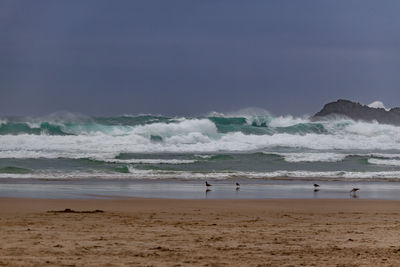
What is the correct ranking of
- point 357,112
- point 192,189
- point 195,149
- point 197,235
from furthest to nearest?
1. point 357,112
2. point 195,149
3. point 192,189
4. point 197,235

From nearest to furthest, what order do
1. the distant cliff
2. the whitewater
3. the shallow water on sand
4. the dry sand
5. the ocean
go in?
the dry sand < the shallow water on sand < the ocean < the whitewater < the distant cliff

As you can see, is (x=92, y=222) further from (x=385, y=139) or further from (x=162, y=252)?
(x=385, y=139)

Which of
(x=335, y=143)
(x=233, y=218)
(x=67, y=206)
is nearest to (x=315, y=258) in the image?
(x=233, y=218)

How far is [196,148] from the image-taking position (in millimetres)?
39469

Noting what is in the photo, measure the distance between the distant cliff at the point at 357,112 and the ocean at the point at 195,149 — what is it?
191 centimetres

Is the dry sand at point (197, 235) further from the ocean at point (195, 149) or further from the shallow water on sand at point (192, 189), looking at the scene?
the ocean at point (195, 149)

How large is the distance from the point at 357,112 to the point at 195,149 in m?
30.3

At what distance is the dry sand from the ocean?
8.08m

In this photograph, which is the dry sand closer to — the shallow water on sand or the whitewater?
the shallow water on sand

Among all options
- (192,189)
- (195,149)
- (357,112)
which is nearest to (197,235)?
(192,189)

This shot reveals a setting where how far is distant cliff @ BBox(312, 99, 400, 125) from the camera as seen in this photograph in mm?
63312

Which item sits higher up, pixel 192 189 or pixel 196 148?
pixel 196 148

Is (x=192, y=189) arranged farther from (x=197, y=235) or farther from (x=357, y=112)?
(x=357, y=112)

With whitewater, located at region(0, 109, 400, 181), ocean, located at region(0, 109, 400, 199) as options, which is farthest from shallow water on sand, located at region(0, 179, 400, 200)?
whitewater, located at region(0, 109, 400, 181)
